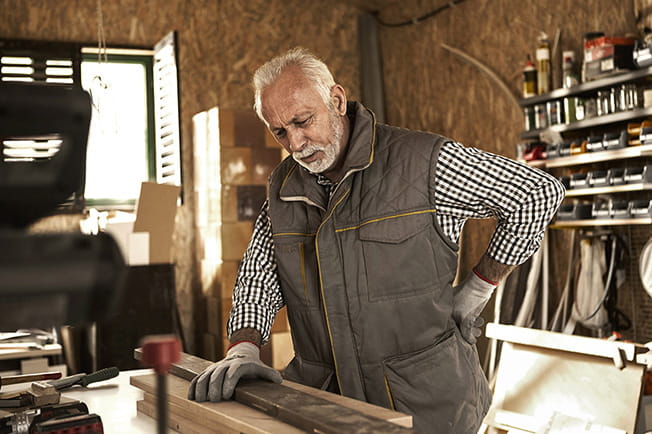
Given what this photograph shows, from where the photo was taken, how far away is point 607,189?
12.2 feet

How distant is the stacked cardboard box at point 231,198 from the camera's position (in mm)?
4895

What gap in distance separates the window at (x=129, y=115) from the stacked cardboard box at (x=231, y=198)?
0.87ft

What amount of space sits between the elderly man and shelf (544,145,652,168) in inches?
71.6

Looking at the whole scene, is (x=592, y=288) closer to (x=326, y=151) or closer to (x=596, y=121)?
(x=596, y=121)

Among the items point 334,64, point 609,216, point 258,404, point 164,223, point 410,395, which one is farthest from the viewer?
point 334,64

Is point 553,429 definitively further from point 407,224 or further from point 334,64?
point 334,64

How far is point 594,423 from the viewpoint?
292cm

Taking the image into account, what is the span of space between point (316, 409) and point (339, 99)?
1.05 meters

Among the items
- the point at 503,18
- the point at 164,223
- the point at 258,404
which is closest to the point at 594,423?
the point at 258,404

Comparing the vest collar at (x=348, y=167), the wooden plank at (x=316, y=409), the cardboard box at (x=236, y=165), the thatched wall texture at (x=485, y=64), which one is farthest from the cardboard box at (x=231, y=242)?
the wooden plank at (x=316, y=409)

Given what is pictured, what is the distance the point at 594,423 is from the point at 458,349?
51.2 inches

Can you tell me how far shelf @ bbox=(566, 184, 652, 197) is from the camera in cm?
355

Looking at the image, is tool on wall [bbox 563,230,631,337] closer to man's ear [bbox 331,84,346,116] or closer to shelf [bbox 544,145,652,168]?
shelf [bbox 544,145,652,168]

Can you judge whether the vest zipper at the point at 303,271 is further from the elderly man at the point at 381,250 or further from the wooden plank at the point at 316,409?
the wooden plank at the point at 316,409
